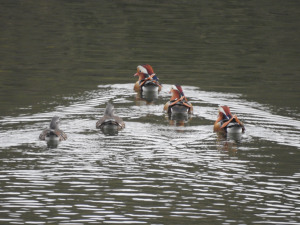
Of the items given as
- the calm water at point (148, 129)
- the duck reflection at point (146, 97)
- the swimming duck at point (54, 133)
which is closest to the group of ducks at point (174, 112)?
the swimming duck at point (54, 133)

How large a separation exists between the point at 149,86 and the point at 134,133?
6012 mm

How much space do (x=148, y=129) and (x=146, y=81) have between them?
224 inches

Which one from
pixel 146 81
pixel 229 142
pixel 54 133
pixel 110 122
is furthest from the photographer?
pixel 146 81

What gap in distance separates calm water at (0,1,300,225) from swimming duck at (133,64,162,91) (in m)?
0.41

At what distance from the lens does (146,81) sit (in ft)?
68.7

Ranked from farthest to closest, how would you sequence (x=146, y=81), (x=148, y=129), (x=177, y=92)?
1. (x=146, y=81)
2. (x=177, y=92)
3. (x=148, y=129)

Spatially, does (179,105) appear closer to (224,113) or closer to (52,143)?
(224,113)

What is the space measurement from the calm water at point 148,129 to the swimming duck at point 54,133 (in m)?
0.24

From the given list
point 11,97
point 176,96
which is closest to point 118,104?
point 176,96

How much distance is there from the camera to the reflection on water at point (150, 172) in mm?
10227

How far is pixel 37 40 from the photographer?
1241 inches

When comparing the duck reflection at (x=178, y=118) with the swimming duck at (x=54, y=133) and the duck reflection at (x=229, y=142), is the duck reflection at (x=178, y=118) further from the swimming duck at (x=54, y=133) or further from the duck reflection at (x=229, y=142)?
the swimming duck at (x=54, y=133)

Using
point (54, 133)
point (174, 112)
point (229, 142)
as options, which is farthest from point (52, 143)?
point (174, 112)

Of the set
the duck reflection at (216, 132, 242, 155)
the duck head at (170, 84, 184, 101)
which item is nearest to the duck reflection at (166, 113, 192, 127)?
the duck head at (170, 84, 184, 101)
